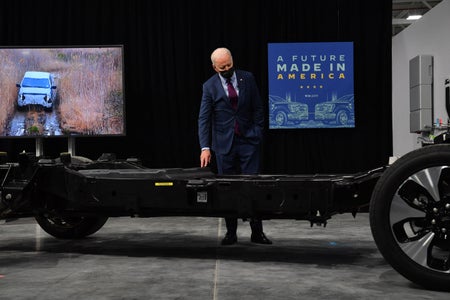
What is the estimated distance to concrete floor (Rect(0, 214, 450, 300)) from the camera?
2369 mm

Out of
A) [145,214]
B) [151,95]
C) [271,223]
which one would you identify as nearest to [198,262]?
[145,214]

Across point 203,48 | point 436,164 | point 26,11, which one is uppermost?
point 26,11

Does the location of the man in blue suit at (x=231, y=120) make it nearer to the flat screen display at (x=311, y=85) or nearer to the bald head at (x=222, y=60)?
the bald head at (x=222, y=60)

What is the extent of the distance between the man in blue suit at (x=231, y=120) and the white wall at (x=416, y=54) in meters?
4.90

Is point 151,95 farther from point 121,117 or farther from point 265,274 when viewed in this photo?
point 265,274

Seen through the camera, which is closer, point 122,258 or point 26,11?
point 122,258

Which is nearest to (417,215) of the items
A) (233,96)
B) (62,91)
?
(233,96)

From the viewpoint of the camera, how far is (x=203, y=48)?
24.7ft

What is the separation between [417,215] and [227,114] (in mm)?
1669

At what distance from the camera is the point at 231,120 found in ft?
12.3

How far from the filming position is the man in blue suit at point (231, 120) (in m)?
3.71

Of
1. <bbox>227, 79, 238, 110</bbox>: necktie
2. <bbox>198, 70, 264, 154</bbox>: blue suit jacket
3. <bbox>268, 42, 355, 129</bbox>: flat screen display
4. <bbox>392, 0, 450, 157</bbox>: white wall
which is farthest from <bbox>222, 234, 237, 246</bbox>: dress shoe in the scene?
<bbox>392, 0, 450, 157</bbox>: white wall

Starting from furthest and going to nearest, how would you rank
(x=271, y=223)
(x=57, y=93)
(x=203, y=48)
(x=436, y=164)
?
(x=203, y=48) → (x=57, y=93) → (x=271, y=223) → (x=436, y=164)

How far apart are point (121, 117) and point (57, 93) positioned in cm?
83
